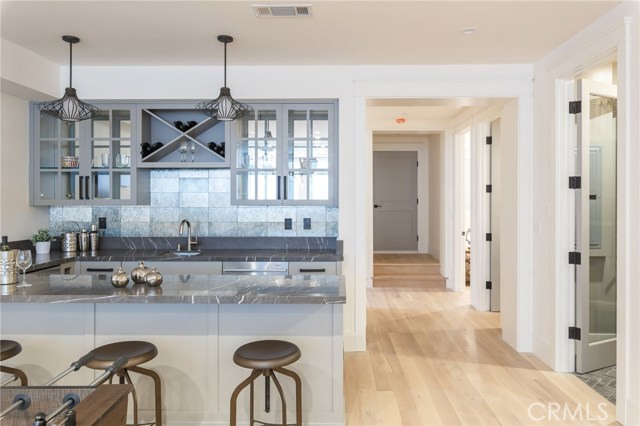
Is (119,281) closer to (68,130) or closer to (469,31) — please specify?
(68,130)

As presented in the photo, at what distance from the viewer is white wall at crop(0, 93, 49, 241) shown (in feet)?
13.0

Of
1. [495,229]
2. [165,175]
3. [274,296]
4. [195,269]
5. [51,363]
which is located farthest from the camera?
[495,229]

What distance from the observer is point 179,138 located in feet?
13.8

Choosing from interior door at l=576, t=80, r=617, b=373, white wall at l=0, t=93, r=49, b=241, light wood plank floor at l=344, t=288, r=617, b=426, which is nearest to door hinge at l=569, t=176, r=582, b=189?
interior door at l=576, t=80, r=617, b=373

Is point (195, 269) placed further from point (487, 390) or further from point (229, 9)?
point (487, 390)

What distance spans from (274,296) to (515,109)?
3.01 metres

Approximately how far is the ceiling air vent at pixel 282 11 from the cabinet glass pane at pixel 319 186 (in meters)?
1.53

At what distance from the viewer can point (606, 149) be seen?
3598 millimetres

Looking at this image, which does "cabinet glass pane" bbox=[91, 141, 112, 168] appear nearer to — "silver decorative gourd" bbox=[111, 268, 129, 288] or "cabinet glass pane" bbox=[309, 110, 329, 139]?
"cabinet glass pane" bbox=[309, 110, 329, 139]

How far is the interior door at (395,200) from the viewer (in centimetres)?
927

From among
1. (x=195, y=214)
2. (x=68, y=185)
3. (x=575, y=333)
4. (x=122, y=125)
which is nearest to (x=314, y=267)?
(x=195, y=214)

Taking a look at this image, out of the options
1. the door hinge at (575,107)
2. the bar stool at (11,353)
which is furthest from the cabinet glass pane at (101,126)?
the door hinge at (575,107)

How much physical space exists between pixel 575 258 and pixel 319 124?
2390 millimetres

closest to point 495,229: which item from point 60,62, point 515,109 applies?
point 515,109
